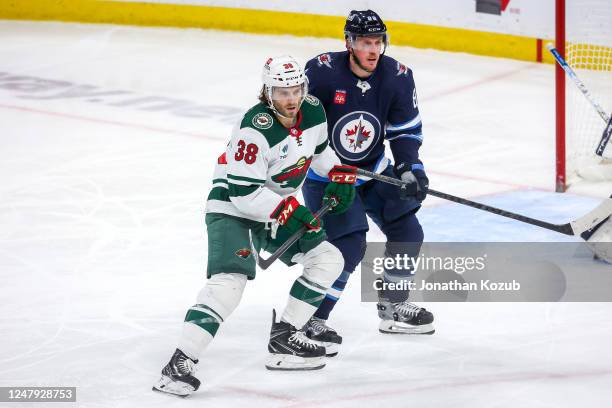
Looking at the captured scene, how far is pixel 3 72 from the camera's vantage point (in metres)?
8.68

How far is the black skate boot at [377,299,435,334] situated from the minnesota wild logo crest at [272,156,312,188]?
0.72 metres

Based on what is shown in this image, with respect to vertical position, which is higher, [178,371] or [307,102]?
[307,102]

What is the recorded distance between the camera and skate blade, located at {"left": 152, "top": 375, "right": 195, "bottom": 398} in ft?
11.7

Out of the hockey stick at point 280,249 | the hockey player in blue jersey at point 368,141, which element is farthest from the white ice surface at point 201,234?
the hockey stick at point 280,249

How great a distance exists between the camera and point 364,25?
3895 mm

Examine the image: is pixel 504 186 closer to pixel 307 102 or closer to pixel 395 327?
pixel 395 327

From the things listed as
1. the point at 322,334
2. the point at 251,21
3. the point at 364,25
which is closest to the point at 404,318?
the point at 322,334

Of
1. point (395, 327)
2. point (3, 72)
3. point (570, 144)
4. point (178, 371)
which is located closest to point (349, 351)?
point (395, 327)

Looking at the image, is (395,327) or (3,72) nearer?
(395,327)

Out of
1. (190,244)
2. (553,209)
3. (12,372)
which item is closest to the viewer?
(12,372)

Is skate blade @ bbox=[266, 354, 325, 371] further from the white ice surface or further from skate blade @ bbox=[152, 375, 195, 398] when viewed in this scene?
skate blade @ bbox=[152, 375, 195, 398]

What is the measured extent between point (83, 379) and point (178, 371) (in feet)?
1.19

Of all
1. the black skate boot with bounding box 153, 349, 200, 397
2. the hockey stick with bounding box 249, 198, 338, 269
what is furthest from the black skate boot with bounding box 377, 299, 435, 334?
the black skate boot with bounding box 153, 349, 200, 397

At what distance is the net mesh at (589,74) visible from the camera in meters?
6.13
